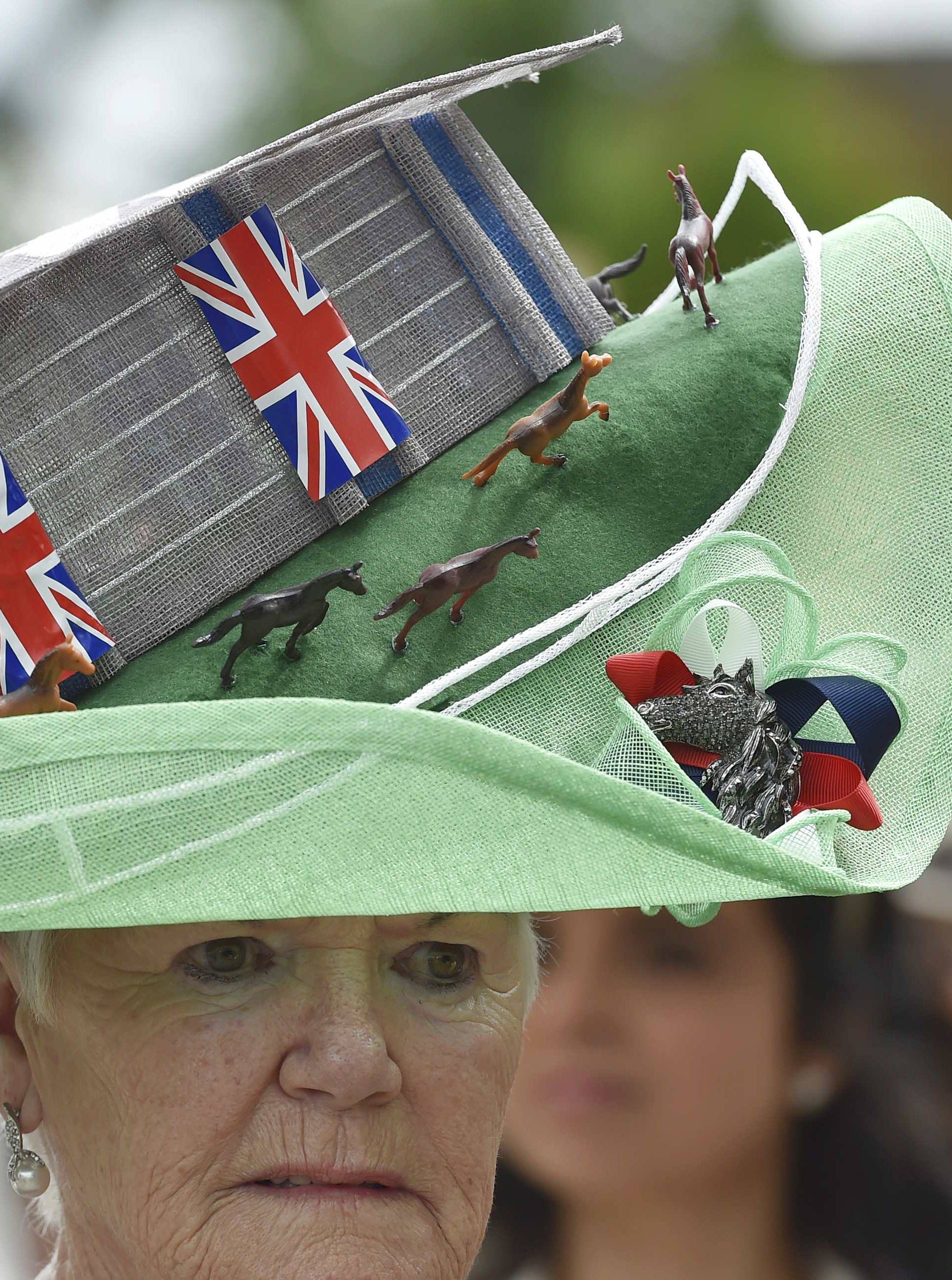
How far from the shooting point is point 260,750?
895 millimetres

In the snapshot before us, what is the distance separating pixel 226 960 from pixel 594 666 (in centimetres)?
39

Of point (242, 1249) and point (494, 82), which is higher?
point (494, 82)

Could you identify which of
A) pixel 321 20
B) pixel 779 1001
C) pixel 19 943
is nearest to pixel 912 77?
pixel 321 20

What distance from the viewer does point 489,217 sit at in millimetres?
1321

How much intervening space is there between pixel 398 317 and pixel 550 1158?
6.84ft

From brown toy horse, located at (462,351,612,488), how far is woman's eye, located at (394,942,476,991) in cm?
41

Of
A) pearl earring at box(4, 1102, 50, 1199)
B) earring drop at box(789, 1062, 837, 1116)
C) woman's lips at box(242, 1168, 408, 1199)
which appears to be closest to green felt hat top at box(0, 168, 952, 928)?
woman's lips at box(242, 1168, 408, 1199)

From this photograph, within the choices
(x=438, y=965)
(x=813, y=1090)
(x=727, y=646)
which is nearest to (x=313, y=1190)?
(x=438, y=965)

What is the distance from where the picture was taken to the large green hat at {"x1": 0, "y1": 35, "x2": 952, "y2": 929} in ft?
2.92

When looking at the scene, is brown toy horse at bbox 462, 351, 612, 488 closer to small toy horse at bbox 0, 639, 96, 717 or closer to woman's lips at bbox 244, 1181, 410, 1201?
small toy horse at bbox 0, 639, 96, 717

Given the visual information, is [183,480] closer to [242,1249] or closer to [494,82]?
[494,82]

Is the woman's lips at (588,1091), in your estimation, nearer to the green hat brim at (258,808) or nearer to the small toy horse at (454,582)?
the small toy horse at (454,582)

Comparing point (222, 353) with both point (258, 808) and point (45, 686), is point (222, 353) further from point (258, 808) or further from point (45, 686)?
point (258, 808)

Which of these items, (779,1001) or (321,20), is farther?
(321,20)
